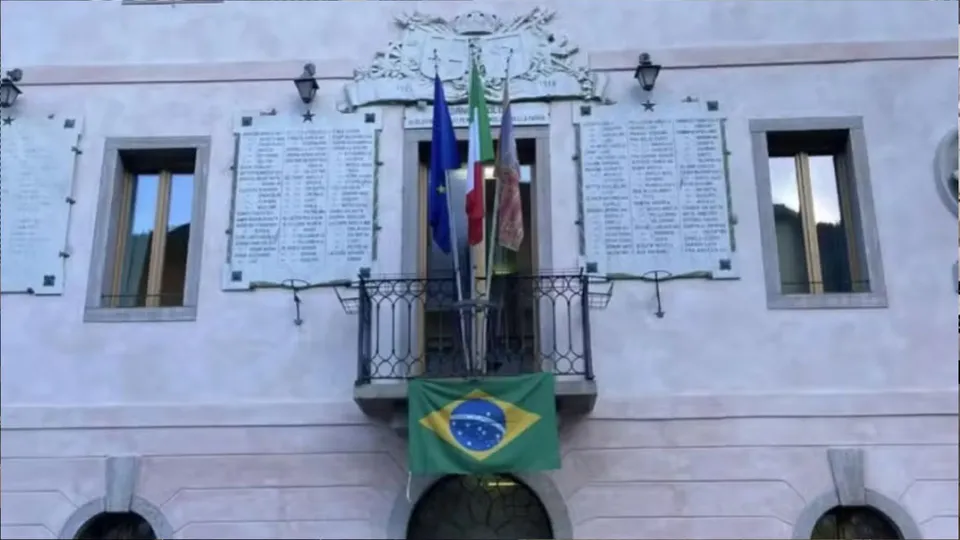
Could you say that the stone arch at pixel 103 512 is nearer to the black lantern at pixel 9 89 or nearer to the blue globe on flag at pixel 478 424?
the blue globe on flag at pixel 478 424

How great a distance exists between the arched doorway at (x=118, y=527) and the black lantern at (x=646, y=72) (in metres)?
6.13

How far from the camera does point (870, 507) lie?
7.83 meters

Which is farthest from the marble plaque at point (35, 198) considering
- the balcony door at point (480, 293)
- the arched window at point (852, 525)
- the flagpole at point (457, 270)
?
the arched window at point (852, 525)

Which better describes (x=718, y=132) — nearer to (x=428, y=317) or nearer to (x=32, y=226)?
(x=428, y=317)

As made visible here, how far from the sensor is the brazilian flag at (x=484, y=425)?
744cm

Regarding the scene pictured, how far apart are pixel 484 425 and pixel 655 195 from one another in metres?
2.83

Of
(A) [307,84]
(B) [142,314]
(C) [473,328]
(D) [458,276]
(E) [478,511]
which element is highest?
(A) [307,84]

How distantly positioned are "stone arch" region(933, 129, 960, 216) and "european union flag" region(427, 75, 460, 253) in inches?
178

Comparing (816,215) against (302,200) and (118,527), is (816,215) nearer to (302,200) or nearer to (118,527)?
(302,200)

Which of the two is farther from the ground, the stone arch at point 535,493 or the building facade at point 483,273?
the building facade at point 483,273

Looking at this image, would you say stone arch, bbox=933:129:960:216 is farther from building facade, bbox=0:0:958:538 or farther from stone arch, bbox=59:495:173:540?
stone arch, bbox=59:495:173:540

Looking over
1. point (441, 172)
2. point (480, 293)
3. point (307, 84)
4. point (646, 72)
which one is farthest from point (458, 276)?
point (646, 72)

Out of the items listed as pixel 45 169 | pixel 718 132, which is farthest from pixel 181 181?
pixel 718 132

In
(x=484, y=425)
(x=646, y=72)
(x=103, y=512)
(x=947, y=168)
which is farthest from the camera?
(x=646, y=72)
